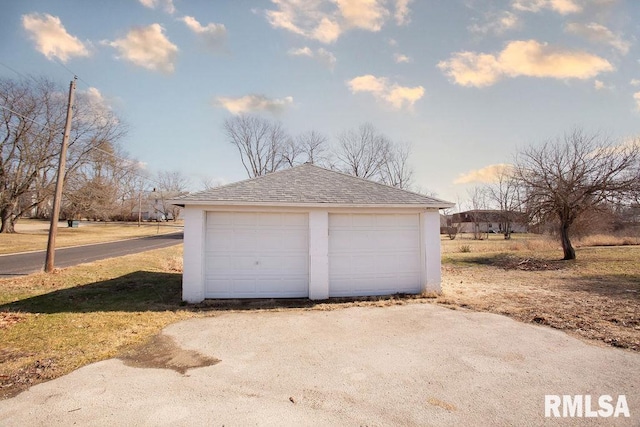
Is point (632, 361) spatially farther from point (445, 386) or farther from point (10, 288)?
point (10, 288)

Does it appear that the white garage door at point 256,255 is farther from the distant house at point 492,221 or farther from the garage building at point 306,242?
the distant house at point 492,221

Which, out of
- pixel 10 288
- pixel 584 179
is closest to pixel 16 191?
pixel 10 288

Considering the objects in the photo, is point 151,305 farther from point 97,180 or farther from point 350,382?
point 97,180

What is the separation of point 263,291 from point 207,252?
71.0 inches

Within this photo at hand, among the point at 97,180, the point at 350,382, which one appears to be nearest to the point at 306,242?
the point at 350,382

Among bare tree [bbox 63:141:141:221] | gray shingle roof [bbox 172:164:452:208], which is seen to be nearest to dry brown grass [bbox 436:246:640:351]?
gray shingle roof [bbox 172:164:452:208]

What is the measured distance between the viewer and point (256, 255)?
28.2ft

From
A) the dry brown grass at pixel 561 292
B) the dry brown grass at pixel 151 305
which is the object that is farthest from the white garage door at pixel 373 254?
the dry brown grass at pixel 561 292

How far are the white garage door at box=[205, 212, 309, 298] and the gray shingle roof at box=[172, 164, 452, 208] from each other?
0.51 m

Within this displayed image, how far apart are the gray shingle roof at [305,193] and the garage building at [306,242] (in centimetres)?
3

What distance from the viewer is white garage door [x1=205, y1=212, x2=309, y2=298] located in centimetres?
849

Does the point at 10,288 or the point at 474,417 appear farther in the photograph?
the point at 10,288

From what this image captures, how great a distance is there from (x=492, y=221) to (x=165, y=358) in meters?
54.1

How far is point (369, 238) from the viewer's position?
29.5 feet
